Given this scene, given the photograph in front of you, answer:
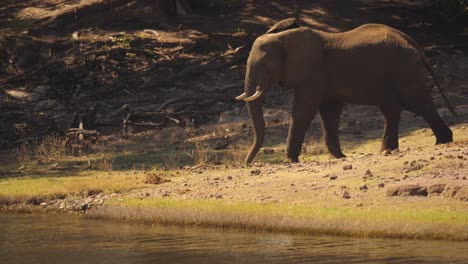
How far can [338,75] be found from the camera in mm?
20812

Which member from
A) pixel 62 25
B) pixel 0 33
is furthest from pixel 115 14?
pixel 0 33

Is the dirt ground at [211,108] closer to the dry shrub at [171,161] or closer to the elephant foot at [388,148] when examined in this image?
the dry shrub at [171,161]

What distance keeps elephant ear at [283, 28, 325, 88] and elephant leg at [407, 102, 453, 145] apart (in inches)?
81.8

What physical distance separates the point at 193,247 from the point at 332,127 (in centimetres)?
711

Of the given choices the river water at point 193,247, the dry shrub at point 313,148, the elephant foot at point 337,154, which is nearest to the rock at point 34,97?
the dry shrub at point 313,148

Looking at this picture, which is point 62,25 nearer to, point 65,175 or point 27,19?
point 27,19

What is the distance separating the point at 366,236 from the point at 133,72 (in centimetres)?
1632

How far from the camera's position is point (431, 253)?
13.4 metres

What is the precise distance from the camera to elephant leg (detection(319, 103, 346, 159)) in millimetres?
21156

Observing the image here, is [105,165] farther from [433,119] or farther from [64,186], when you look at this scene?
[433,119]

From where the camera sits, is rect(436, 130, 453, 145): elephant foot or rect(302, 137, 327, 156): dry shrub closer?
rect(436, 130, 453, 145): elephant foot

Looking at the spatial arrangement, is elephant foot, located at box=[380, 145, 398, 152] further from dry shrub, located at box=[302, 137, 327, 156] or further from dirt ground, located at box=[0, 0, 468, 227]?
dry shrub, located at box=[302, 137, 327, 156]

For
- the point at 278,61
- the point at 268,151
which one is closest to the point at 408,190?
the point at 278,61

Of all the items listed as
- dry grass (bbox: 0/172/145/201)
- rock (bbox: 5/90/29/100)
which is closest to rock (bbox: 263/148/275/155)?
dry grass (bbox: 0/172/145/201)
